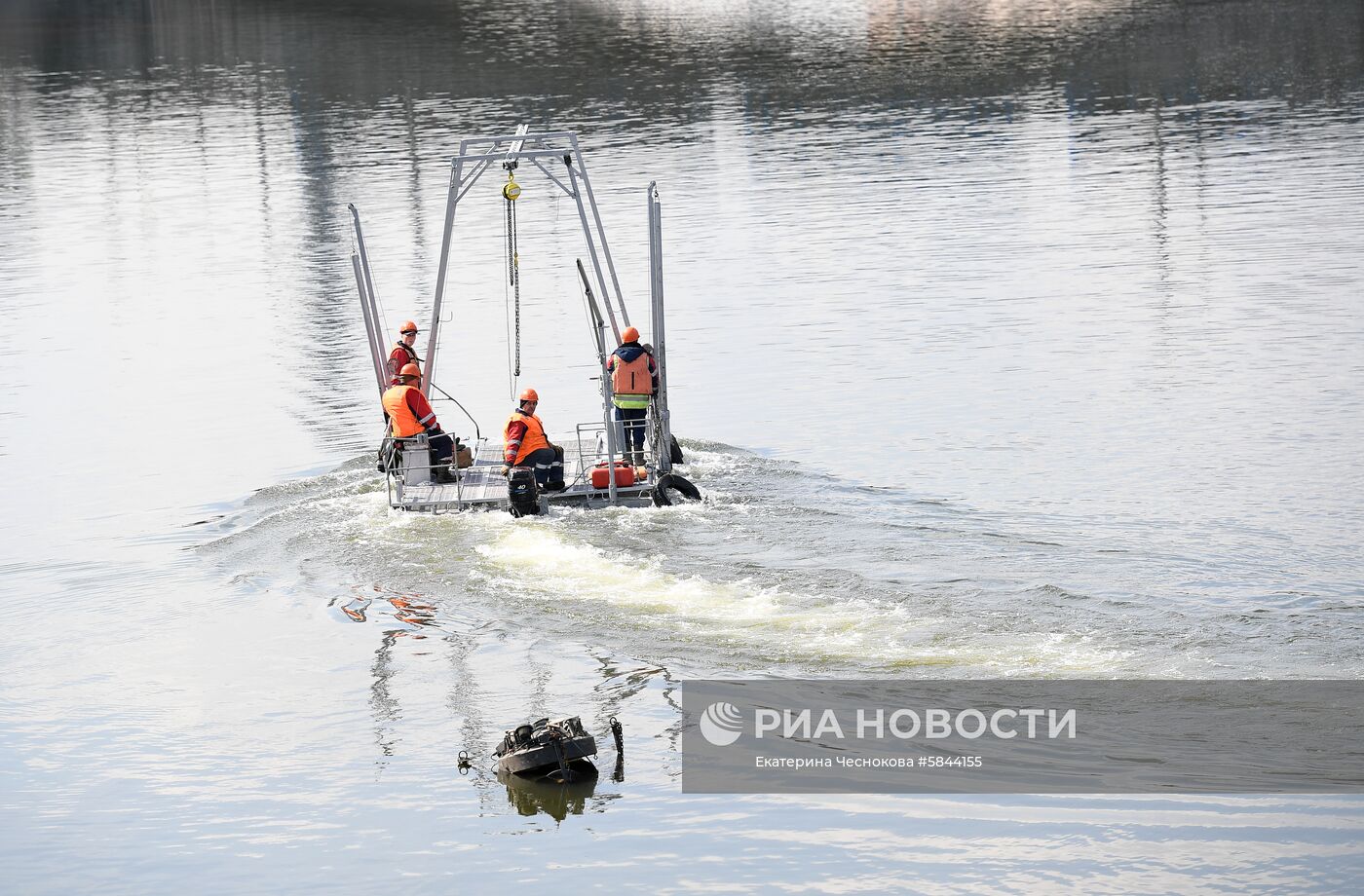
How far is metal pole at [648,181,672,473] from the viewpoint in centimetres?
1850

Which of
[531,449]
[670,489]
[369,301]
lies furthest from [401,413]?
[670,489]

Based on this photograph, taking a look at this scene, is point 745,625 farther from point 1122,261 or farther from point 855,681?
Result: point 1122,261

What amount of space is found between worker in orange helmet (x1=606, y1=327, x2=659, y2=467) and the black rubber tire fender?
62 centimetres

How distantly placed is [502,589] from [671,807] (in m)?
4.84

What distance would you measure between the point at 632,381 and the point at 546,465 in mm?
1740

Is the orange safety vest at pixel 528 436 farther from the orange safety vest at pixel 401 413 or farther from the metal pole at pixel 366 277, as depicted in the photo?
the metal pole at pixel 366 277

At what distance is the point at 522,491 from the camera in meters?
18.3

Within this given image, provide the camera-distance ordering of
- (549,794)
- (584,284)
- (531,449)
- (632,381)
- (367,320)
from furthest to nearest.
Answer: (367,320)
(584,284)
(632,381)
(531,449)
(549,794)

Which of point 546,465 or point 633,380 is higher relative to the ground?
point 633,380

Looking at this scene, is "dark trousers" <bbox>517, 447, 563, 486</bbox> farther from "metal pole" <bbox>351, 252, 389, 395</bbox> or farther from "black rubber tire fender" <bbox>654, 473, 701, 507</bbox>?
"metal pole" <bbox>351, 252, 389, 395</bbox>

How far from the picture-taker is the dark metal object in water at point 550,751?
484 inches

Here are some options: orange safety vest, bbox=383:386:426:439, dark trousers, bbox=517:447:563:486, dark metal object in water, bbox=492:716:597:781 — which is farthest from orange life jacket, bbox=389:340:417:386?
dark metal object in water, bbox=492:716:597:781

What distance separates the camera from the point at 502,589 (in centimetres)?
1644

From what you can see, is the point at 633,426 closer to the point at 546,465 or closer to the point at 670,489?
the point at 670,489
